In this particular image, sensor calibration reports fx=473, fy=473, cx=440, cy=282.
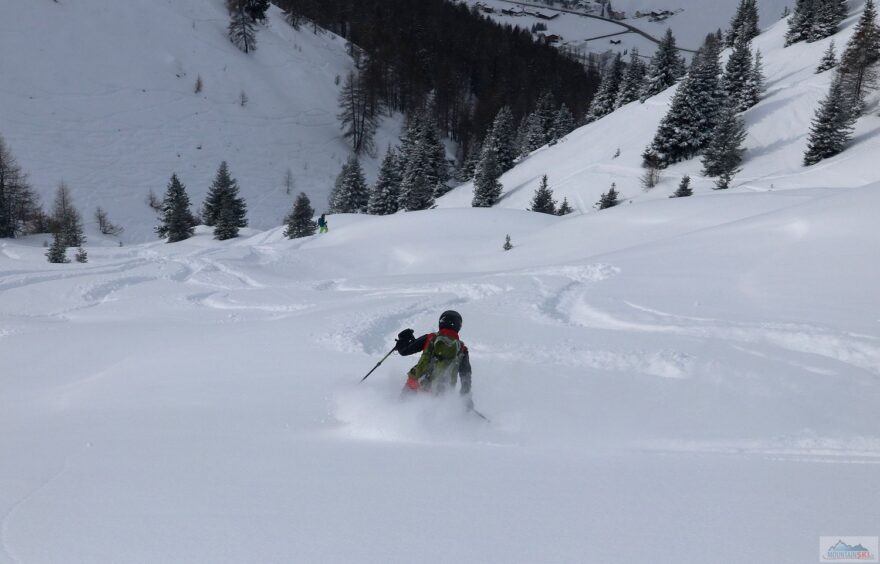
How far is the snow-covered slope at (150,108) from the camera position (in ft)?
136

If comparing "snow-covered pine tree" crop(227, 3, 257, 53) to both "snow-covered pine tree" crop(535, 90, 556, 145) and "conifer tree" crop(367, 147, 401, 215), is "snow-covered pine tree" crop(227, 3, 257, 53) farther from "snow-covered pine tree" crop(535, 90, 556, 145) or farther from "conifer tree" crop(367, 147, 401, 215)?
"snow-covered pine tree" crop(535, 90, 556, 145)

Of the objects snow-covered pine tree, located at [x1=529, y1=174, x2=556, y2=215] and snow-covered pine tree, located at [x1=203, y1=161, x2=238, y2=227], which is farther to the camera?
snow-covered pine tree, located at [x1=203, y1=161, x2=238, y2=227]

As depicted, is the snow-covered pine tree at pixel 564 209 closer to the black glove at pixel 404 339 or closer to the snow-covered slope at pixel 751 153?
the snow-covered slope at pixel 751 153

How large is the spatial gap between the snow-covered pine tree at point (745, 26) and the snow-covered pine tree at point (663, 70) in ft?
28.7

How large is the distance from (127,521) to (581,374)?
4.55 metres

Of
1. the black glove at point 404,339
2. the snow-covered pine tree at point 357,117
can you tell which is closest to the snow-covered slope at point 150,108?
the snow-covered pine tree at point 357,117

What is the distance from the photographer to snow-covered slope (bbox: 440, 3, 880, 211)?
23.2 metres

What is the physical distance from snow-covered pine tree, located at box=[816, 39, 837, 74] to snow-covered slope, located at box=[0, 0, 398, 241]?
4176 cm

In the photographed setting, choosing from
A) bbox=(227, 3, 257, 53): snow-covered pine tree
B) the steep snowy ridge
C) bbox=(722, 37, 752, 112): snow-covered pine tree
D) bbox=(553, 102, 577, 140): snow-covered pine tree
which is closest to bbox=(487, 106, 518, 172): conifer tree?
bbox=(553, 102, 577, 140): snow-covered pine tree

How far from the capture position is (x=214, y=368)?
6.14 m

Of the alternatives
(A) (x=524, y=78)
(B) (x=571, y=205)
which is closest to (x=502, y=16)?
(A) (x=524, y=78)

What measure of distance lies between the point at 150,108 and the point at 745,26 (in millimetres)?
62480

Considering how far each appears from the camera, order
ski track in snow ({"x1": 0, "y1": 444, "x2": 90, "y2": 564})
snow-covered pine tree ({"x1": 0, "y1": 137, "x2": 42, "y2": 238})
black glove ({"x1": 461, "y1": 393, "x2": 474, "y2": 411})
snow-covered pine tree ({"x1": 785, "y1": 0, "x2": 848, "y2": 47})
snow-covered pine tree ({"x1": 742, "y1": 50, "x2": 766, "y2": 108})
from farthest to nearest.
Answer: snow-covered pine tree ({"x1": 785, "y1": 0, "x2": 848, "y2": 47}) → snow-covered pine tree ({"x1": 742, "y1": 50, "x2": 766, "y2": 108}) → snow-covered pine tree ({"x1": 0, "y1": 137, "x2": 42, "y2": 238}) → black glove ({"x1": 461, "y1": 393, "x2": 474, "y2": 411}) → ski track in snow ({"x1": 0, "y1": 444, "x2": 90, "y2": 564})

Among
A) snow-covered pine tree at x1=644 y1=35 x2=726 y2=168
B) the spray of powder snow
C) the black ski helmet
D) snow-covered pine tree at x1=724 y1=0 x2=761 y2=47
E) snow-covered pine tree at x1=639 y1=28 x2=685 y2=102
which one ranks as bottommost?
the spray of powder snow
